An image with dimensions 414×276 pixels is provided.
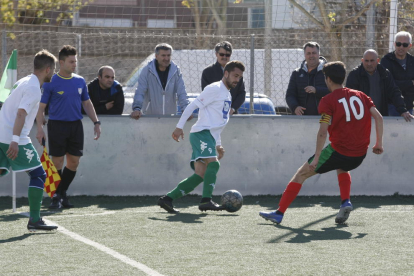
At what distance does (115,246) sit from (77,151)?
304 centimetres

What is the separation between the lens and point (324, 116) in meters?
7.01

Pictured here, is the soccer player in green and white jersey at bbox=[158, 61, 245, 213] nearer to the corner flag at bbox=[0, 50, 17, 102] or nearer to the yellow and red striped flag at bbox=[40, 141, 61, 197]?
the yellow and red striped flag at bbox=[40, 141, 61, 197]

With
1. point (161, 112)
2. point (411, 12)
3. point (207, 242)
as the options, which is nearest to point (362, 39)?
point (411, 12)

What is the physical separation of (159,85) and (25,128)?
10.3 ft

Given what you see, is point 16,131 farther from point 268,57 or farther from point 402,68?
point 402,68

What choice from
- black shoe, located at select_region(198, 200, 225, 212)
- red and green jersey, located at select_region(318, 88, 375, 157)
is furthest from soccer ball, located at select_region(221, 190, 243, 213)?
red and green jersey, located at select_region(318, 88, 375, 157)

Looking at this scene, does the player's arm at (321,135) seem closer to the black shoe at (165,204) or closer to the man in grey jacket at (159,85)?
the black shoe at (165,204)

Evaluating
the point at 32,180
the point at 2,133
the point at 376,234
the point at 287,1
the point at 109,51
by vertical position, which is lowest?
the point at 376,234

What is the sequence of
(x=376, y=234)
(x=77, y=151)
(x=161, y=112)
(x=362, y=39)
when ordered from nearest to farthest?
(x=376, y=234) < (x=77, y=151) < (x=161, y=112) < (x=362, y=39)

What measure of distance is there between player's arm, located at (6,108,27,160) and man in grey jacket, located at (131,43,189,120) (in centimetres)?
306

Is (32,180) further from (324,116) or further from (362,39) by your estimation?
(362,39)

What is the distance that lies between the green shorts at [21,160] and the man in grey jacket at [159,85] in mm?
2866

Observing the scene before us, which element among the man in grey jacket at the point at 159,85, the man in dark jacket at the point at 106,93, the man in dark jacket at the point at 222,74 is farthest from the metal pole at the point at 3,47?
the man in dark jacket at the point at 222,74

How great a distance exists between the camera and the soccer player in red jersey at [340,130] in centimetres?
703
